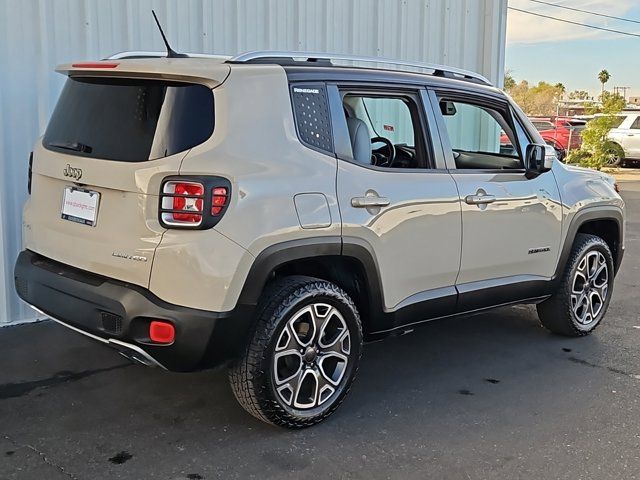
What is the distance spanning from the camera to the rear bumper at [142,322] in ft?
10.9

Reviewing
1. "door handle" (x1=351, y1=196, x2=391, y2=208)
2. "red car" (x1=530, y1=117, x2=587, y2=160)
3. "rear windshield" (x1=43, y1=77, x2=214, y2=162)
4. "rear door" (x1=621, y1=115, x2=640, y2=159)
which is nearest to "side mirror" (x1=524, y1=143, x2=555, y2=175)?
"door handle" (x1=351, y1=196, x2=391, y2=208)

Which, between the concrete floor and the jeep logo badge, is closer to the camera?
the concrete floor

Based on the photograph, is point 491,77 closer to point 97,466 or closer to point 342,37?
point 342,37

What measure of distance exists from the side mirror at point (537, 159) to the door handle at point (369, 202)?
1.48 m

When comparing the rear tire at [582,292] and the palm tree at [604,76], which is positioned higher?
the palm tree at [604,76]

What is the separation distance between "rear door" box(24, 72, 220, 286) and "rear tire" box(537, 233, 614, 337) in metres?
3.22

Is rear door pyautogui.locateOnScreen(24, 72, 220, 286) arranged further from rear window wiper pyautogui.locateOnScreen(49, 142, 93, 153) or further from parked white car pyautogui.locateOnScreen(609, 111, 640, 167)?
parked white car pyautogui.locateOnScreen(609, 111, 640, 167)

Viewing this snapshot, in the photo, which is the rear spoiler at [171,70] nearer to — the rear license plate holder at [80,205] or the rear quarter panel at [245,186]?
the rear quarter panel at [245,186]

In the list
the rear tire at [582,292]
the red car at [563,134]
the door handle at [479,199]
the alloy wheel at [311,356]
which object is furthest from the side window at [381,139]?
the red car at [563,134]

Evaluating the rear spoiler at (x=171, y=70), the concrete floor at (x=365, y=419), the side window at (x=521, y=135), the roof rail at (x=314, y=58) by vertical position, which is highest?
the roof rail at (x=314, y=58)

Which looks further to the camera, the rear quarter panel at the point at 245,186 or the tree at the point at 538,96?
the tree at the point at 538,96

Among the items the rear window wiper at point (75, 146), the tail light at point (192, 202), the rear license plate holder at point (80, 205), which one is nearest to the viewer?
the tail light at point (192, 202)

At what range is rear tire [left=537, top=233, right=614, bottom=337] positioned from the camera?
17.8 ft

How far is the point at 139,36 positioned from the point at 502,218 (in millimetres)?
3290
